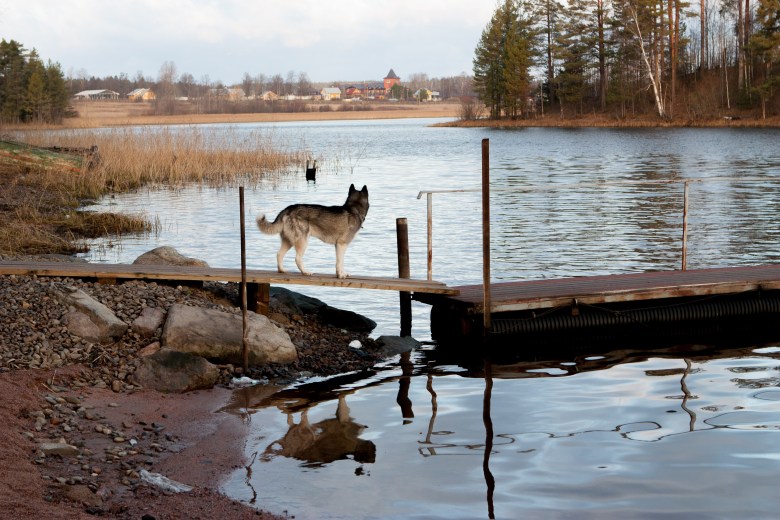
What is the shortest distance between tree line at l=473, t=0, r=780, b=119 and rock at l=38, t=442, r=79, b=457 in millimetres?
69757

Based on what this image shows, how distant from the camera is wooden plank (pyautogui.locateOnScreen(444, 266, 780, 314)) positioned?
11.9 m

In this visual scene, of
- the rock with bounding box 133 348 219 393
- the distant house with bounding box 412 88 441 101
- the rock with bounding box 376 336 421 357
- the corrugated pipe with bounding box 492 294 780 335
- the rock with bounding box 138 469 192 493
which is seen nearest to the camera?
the rock with bounding box 138 469 192 493

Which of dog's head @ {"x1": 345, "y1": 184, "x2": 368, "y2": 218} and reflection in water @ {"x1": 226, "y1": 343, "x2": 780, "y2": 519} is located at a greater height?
dog's head @ {"x1": 345, "y1": 184, "x2": 368, "y2": 218}

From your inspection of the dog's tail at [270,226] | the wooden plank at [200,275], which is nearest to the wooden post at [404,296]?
the wooden plank at [200,275]

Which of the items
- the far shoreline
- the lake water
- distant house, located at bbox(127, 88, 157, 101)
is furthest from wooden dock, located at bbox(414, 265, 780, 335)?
distant house, located at bbox(127, 88, 157, 101)

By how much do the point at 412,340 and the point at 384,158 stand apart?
39340mm

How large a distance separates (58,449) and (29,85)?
227 ft

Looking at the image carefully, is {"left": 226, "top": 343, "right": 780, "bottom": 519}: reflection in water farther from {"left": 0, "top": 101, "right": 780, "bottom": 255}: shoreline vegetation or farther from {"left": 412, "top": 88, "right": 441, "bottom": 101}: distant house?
{"left": 412, "top": 88, "right": 441, "bottom": 101}: distant house

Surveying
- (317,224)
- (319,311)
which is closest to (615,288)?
(319,311)

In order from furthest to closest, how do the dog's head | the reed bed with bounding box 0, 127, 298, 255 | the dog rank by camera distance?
the reed bed with bounding box 0, 127, 298, 255 < the dog's head < the dog

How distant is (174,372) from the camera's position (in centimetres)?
966

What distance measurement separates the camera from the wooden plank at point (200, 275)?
11.2 meters

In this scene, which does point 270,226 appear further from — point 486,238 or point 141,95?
point 141,95

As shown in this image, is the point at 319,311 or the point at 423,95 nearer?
the point at 319,311
